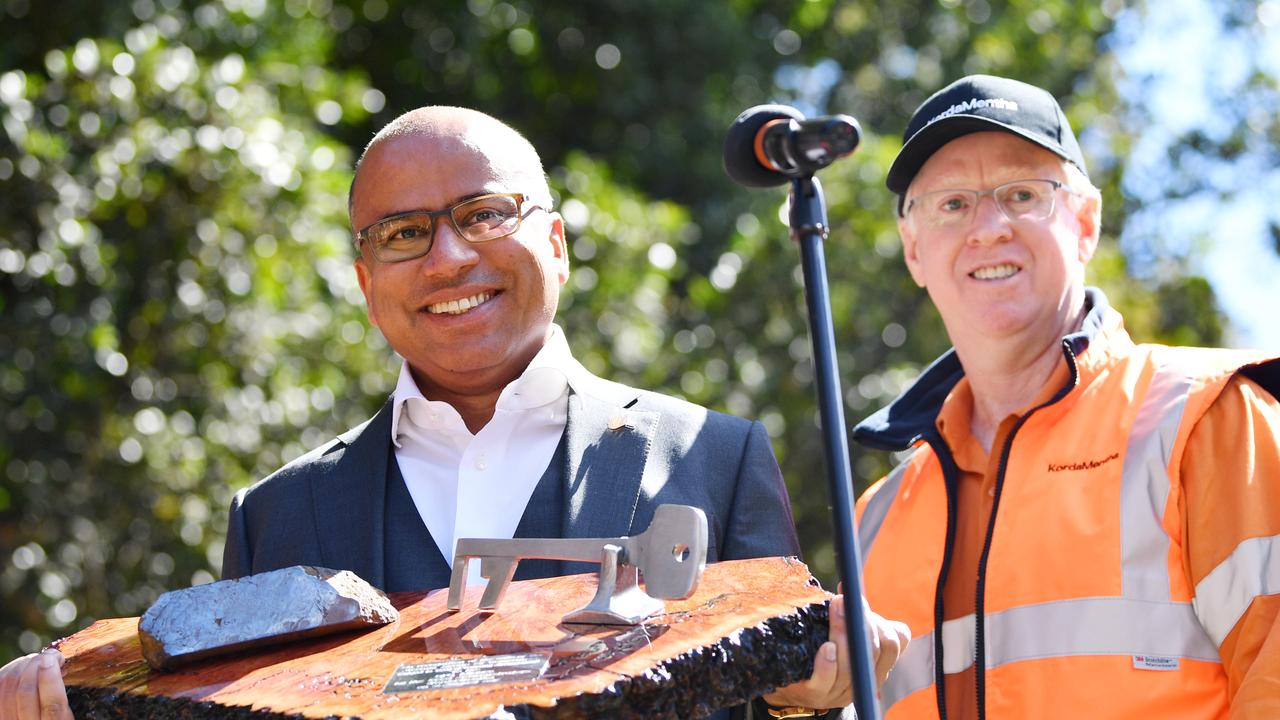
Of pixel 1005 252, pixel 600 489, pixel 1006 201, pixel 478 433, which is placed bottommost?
pixel 600 489

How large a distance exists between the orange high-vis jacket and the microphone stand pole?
44.8 inches

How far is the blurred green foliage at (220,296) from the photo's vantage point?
17.9 ft

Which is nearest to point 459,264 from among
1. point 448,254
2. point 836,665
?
point 448,254

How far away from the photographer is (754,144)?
76.4 inches

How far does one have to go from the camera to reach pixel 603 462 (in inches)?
106

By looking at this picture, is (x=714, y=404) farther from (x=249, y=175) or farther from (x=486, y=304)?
(x=486, y=304)

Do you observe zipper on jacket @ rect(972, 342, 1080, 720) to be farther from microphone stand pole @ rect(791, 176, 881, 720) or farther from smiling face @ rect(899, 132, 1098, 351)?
microphone stand pole @ rect(791, 176, 881, 720)

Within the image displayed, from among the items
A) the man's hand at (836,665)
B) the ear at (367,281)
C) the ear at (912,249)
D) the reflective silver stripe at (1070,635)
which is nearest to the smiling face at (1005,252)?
the ear at (912,249)

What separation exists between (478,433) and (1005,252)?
1.32 metres

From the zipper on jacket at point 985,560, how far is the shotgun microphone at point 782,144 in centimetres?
140

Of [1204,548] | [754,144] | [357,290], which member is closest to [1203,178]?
[357,290]

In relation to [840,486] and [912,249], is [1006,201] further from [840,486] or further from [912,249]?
[840,486]

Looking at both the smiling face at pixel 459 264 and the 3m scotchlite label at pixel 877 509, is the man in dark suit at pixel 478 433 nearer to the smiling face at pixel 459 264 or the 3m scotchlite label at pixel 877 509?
the smiling face at pixel 459 264

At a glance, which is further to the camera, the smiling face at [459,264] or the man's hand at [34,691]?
the smiling face at [459,264]
